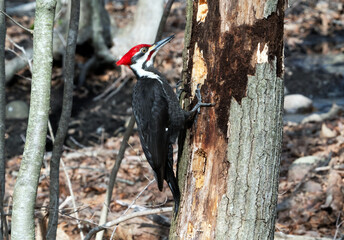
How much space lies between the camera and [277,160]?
8.21ft

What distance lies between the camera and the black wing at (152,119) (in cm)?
301

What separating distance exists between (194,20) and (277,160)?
0.93m

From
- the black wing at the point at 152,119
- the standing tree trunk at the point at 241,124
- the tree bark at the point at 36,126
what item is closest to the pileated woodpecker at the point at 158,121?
the black wing at the point at 152,119

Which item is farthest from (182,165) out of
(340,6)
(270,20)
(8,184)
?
(340,6)

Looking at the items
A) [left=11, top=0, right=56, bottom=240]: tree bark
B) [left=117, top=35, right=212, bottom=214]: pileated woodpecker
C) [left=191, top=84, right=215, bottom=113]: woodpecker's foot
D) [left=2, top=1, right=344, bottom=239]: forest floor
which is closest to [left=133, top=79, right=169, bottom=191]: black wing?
[left=117, top=35, right=212, bottom=214]: pileated woodpecker

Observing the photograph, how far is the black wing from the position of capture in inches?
119

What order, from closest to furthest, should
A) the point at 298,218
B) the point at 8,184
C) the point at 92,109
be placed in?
the point at 298,218 < the point at 8,184 < the point at 92,109

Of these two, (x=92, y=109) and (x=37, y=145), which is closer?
(x=37, y=145)

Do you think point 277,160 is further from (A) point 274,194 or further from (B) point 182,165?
(B) point 182,165

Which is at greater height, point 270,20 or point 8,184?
point 270,20

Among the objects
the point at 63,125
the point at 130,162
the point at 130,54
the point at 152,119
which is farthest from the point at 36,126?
the point at 130,162

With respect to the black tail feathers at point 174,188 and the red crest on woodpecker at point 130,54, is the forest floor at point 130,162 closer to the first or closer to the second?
the black tail feathers at point 174,188

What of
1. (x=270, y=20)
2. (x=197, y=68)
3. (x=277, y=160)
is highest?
(x=270, y=20)

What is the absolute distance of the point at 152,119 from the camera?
307 cm
